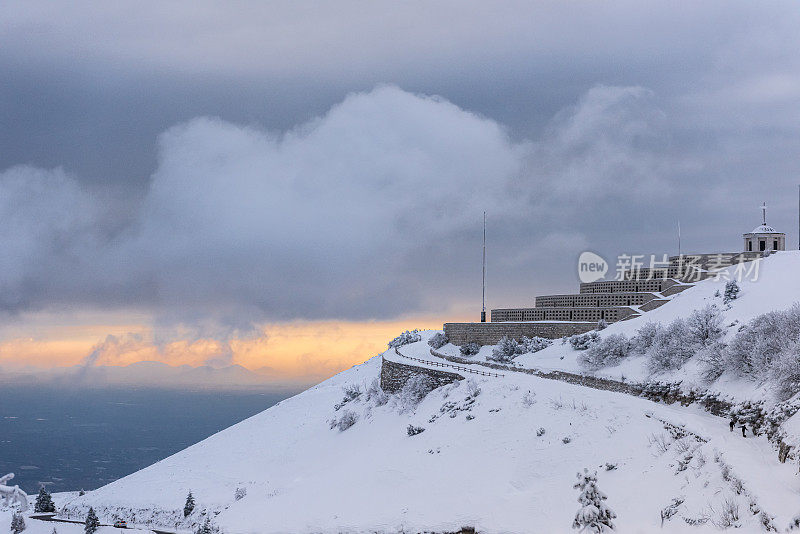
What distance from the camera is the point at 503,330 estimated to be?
6569cm

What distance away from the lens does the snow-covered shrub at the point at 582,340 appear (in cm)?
5356

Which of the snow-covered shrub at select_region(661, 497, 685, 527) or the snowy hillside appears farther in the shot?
the snowy hillside

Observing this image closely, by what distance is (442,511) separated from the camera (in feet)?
85.4

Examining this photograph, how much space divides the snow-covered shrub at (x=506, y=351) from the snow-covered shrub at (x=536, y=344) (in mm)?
407

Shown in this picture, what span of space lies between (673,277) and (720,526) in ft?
169

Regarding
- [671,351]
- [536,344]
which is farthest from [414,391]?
[536,344]

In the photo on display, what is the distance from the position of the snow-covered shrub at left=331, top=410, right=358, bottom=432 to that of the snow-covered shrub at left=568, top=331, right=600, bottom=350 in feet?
54.0

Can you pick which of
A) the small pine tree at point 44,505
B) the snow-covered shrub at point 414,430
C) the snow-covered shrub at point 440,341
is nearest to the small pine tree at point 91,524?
the small pine tree at point 44,505

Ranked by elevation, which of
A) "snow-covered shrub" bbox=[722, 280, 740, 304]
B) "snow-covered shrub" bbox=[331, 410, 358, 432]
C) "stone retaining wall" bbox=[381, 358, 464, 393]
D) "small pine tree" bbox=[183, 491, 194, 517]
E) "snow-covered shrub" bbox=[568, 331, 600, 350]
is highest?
"snow-covered shrub" bbox=[722, 280, 740, 304]

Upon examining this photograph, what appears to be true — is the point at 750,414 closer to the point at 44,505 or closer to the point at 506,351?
the point at 506,351

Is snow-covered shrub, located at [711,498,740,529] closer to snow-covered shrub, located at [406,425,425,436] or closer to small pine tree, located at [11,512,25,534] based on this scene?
snow-covered shrub, located at [406,425,425,436]

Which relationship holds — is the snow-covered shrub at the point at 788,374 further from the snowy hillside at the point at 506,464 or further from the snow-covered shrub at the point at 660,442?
the snow-covered shrub at the point at 660,442

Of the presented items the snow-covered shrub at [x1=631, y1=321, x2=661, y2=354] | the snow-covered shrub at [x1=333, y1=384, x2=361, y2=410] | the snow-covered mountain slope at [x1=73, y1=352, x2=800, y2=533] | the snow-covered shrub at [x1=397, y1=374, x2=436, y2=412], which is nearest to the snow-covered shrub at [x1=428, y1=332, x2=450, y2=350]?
the snow-covered shrub at [x1=333, y1=384, x2=361, y2=410]

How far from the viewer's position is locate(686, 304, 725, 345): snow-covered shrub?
39.0 m
